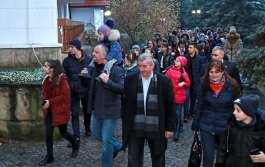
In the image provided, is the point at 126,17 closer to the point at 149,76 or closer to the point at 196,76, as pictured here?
the point at 196,76

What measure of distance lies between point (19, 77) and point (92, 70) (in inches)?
115

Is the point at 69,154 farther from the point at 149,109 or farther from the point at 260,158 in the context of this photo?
the point at 260,158

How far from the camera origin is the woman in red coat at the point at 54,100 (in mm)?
6617

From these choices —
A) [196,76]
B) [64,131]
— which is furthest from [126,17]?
[64,131]

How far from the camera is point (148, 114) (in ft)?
16.9

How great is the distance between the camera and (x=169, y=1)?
29469 mm

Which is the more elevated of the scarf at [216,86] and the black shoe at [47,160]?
the scarf at [216,86]

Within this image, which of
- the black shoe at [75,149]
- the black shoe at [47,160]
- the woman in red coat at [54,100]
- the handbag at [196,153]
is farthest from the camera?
the black shoe at [75,149]

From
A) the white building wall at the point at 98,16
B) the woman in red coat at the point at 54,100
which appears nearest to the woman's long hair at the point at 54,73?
the woman in red coat at the point at 54,100

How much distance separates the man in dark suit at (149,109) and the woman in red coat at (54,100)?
1.75 metres

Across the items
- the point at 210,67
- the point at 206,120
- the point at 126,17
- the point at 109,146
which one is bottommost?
the point at 109,146

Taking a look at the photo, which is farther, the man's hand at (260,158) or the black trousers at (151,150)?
the black trousers at (151,150)

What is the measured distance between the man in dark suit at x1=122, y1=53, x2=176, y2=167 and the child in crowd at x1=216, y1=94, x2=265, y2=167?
93cm

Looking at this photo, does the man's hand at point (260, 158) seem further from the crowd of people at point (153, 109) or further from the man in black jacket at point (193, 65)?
the man in black jacket at point (193, 65)
